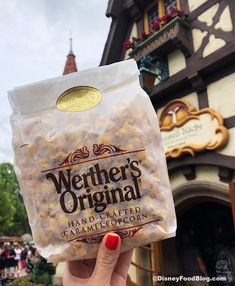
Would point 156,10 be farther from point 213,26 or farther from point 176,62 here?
point 213,26

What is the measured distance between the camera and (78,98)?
1.37m

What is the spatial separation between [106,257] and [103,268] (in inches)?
2.3

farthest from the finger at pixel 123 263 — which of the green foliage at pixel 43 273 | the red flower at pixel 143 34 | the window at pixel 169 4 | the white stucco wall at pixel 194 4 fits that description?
the green foliage at pixel 43 273

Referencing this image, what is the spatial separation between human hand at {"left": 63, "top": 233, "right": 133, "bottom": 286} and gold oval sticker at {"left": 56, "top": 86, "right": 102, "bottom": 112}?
1.83 ft

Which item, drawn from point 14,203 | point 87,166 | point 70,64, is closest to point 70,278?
point 87,166

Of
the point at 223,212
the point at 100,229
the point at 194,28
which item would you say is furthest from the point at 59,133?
the point at 223,212

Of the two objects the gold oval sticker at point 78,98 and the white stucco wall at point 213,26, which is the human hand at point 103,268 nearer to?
the gold oval sticker at point 78,98

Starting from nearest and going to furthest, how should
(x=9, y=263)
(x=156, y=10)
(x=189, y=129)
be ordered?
(x=189, y=129), (x=156, y=10), (x=9, y=263)

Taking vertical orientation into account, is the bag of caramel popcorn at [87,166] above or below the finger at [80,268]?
above

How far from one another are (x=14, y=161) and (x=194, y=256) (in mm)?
5089

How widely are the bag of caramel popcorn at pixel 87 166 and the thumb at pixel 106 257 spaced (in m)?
0.04

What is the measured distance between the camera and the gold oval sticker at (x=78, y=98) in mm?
1363

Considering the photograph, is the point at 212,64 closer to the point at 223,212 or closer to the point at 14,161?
the point at 223,212

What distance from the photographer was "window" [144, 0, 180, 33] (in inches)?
244
